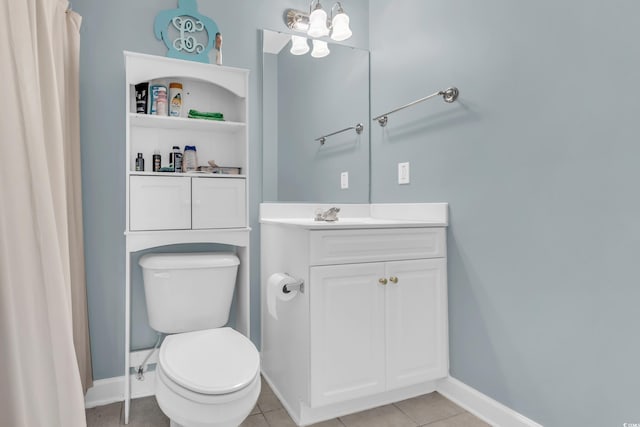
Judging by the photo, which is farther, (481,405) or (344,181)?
(344,181)

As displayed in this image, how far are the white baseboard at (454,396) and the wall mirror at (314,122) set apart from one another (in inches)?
45.7

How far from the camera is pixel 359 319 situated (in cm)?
166

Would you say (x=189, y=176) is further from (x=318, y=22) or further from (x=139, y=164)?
(x=318, y=22)

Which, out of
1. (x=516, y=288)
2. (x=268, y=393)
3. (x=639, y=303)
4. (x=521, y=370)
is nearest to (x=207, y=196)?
(x=268, y=393)

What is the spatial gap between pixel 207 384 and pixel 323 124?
5.46ft

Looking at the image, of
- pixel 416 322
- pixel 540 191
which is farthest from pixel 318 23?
pixel 416 322

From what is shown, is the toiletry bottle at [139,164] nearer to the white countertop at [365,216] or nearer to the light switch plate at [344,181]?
the white countertop at [365,216]

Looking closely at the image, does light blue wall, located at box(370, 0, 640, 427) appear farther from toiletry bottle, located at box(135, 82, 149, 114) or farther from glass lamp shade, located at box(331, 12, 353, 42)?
toiletry bottle, located at box(135, 82, 149, 114)

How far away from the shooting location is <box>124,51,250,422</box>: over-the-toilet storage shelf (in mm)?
1730

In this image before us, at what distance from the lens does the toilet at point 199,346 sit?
1.23 m

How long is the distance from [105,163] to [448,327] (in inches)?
74.4

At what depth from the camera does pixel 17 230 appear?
32.0 inches

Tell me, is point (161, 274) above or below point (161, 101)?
below

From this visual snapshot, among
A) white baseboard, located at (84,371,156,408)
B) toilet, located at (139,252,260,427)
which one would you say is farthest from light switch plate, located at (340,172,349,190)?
white baseboard, located at (84,371,156,408)
